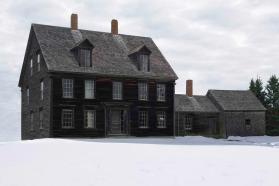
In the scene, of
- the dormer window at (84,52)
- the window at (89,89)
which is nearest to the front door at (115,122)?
the window at (89,89)

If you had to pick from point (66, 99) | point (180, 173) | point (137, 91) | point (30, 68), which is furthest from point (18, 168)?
point (30, 68)

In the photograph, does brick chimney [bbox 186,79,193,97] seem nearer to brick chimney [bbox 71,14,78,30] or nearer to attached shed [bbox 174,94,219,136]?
attached shed [bbox 174,94,219,136]

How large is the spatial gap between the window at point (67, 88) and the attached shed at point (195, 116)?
46.2ft

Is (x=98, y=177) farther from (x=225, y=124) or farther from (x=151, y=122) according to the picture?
(x=225, y=124)

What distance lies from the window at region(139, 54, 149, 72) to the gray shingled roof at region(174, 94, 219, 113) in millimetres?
8283

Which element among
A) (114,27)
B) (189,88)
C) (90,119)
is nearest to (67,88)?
(90,119)

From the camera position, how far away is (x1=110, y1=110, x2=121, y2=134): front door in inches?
1459

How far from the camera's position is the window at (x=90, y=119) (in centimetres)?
3566

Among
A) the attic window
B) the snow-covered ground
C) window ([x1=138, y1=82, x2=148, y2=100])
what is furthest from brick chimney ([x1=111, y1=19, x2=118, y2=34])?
the snow-covered ground

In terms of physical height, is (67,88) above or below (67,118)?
above

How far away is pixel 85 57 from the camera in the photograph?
36.4 m

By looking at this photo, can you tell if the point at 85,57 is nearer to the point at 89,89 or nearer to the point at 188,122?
the point at 89,89

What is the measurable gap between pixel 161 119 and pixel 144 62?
5213 millimetres

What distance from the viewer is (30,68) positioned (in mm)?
40438
